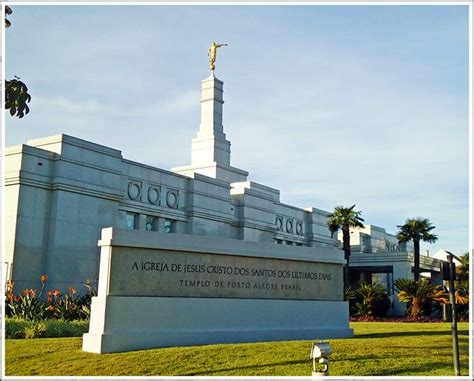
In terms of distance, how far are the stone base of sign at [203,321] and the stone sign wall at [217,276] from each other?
234 mm

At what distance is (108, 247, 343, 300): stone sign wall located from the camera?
13.3 meters

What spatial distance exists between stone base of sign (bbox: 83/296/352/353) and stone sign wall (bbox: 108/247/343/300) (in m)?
0.23

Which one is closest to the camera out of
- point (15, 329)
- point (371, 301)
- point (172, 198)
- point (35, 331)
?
point (35, 331)

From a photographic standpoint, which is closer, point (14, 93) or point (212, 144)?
point (14, 93)

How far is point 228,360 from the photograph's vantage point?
36.9ft

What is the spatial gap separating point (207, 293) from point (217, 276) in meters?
0.52

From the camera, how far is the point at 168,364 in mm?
10859

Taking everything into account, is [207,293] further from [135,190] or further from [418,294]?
[418,294]

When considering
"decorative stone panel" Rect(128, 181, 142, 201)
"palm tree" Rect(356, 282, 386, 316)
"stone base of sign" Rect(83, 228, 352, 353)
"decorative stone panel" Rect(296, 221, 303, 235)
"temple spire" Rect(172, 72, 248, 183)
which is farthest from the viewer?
"decorative stone panel" Rect(296, 221, 303, 235)

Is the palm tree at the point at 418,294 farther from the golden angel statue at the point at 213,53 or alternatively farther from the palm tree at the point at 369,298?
the golden angel statue at the point at 213,53

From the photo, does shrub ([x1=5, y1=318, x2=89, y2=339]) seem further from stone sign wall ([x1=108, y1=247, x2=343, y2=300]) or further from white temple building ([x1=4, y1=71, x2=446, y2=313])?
white temple building ([x1=4, y1=71, x2=446, y2=313])

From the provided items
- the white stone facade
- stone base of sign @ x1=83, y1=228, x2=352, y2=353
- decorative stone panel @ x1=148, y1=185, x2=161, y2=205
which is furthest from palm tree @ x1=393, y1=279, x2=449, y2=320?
stone base of sign @ x1=83, y1=228, x2=352, y2=353

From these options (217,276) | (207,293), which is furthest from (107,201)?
(207,293)

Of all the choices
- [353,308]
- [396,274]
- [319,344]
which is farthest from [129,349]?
[396,274]
